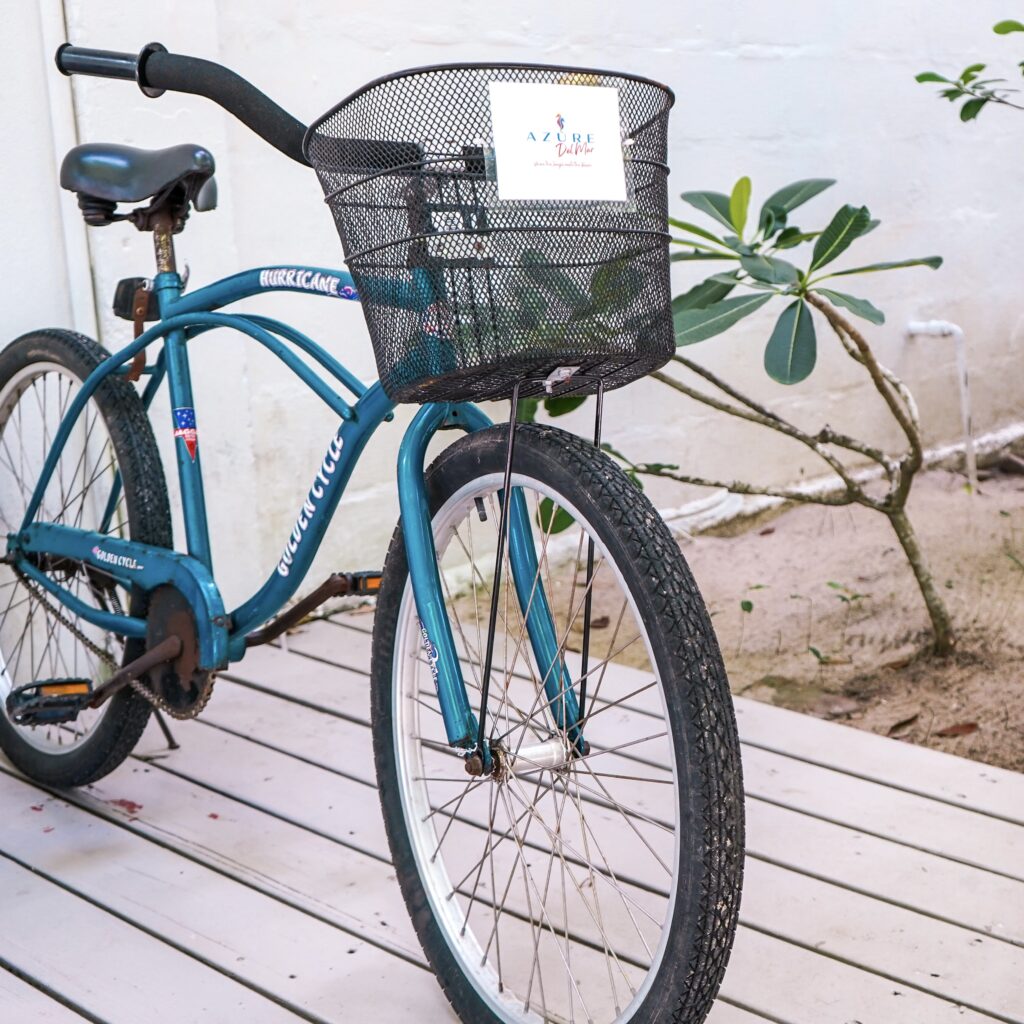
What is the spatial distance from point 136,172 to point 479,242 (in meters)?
0.86

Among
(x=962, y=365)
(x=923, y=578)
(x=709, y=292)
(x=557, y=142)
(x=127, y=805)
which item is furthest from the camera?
(x=962, y=365)

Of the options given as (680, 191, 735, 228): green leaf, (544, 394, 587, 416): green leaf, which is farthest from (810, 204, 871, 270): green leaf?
(544, 394, 587, 416): green leaf

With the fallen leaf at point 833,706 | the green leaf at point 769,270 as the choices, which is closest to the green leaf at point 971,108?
the green leaf at point 769,270

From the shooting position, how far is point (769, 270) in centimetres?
248

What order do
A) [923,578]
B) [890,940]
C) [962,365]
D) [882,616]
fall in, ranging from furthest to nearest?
[962,365] < [882,616] < [923,578] < [890,940]

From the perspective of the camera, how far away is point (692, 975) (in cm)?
141

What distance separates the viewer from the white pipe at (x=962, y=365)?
4297 mm

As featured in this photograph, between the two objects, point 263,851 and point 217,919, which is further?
point 263,851

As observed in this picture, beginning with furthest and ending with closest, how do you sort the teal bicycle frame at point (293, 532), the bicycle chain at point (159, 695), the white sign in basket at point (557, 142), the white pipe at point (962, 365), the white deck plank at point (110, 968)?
the white pipe at point (962, 365), the bicycle chain at point (159, 695), the white deck plank at point (110, 968), the teal bicycle frame at point (293, 532), the white sign in basket at point (557, 142)

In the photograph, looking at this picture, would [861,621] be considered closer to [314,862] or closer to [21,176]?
[314,862]

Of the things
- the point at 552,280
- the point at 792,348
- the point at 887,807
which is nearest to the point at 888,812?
the point at 887,807

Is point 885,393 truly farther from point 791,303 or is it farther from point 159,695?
point 159,695

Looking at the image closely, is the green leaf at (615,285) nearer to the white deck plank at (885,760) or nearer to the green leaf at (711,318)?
the green leaf at (711,318)

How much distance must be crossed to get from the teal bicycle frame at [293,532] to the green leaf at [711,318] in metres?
0.63
